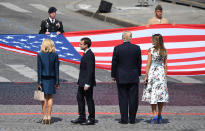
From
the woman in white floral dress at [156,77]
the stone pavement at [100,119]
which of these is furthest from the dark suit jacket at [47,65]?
the woman in white floral dress at [156,77]

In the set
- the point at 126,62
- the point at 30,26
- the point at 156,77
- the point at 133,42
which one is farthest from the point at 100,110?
the point at 30,26

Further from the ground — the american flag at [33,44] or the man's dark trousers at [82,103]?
the american flag at [33,44]

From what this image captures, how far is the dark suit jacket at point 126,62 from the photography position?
43.1 ft

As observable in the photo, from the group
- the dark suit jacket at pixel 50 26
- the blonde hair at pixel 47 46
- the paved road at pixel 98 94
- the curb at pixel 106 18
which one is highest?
the curb at pixel 106 18

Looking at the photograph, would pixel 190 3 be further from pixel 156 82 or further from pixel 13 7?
pixel 156 82

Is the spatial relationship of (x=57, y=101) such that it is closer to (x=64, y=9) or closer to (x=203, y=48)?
(x=203, y=48)

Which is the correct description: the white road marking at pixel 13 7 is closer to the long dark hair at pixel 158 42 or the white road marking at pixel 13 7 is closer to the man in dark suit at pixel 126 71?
the man in dark suit at pixel 126 71

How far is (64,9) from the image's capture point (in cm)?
3425

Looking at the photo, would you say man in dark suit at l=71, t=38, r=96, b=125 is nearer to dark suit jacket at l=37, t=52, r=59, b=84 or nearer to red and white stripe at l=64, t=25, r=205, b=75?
dark suit jacket at l=37, t=52, r=59, b=84

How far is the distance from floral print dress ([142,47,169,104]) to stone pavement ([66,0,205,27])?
16.0m

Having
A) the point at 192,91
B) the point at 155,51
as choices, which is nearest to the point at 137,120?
the point at 155,51

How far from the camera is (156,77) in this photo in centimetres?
1320

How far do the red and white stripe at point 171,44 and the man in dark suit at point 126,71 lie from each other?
3.71m

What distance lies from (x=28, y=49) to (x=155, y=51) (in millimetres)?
5099
